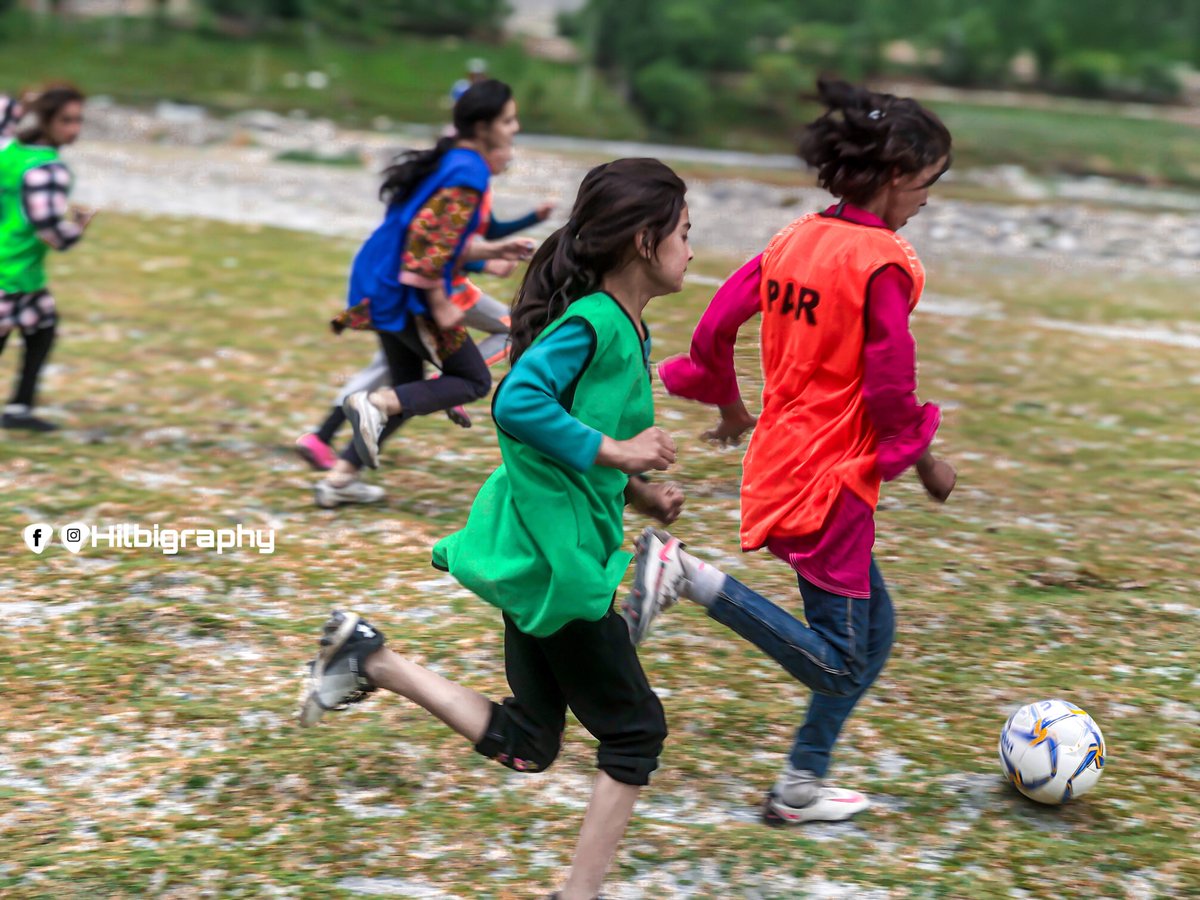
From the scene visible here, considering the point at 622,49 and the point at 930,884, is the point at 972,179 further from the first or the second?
the point at 930,884

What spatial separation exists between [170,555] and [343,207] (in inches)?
584

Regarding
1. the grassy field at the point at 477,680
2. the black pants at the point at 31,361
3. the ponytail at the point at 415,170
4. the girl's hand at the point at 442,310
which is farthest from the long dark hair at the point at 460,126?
the black pants at the point at 31,361

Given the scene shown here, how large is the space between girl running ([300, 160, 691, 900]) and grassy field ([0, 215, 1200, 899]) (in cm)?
63

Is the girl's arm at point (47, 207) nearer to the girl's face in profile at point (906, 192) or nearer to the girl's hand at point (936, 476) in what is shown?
the girl's face in profile at point (906, 192)

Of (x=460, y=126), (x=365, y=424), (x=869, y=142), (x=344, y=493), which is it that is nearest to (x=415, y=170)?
(x=460, y=126)

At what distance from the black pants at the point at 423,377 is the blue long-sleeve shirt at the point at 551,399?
3.40 meters

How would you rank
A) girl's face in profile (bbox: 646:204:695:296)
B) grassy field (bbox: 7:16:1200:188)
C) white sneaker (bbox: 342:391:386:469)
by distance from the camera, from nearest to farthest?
girl's face in profile (bbox: 646:204:695:296), white sneaker (bbox: 342:391:386:469), grassy field (bbox: 7:16:1200:188)

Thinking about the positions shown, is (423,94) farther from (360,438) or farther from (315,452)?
(360,438)

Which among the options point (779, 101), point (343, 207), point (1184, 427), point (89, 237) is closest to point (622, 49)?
point (779, 101)

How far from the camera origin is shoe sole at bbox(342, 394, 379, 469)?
6586 millimetres

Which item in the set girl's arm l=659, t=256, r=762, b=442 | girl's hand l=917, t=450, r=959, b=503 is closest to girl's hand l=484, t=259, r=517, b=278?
girl's arm l=659, t=256, r=762, b=442

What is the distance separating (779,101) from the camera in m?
71.9

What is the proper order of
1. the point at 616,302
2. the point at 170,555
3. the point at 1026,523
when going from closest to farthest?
the point at 616,302 → the point at 170,555 → the point at 1026,523

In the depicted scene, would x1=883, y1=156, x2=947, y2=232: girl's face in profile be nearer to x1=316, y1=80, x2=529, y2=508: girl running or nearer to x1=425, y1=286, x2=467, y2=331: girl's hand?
x1=316, y1=80, x2=529, y2=508: girl running
